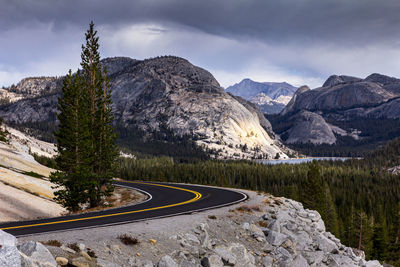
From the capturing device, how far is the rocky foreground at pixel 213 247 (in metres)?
10.4

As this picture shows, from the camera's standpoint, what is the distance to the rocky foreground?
1039cm

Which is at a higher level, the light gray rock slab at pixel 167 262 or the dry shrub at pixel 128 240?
the dry shrub at pixel 128 240

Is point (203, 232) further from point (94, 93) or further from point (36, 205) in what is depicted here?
point (36, 205)

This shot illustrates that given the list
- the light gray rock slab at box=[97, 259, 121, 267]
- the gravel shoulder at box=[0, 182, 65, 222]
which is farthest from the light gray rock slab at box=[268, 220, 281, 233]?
the gravel shoulder at box=[0, 182, 65, 222]

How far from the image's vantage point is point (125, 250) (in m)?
13.4

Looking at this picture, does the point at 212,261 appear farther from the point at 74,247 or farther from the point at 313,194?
the point at 313,194

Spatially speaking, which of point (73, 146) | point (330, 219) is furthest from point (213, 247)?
point (330, 219)

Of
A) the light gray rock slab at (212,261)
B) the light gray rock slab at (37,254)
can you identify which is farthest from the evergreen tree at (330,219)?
the light gray rock slab at (37,254)

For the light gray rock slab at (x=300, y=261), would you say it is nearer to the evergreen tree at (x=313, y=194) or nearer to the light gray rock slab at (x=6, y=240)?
the light gray rock slab at (x=6, y=240)

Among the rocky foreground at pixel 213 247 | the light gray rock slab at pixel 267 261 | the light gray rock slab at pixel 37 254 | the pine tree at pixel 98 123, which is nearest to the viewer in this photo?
the light gray rock slab at pixel 37 254

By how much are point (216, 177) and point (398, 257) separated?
211ft

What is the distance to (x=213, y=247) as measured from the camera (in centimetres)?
1683

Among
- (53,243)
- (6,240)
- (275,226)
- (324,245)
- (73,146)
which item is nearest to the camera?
(6,240)

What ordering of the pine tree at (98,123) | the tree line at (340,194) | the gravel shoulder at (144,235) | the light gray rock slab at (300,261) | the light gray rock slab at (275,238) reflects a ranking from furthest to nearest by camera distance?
1. the tree line at (340,194)
2. the pine tree at (98,123)
3. the light gray rock slab at (275,238)
4. the light gray rock slab at (300,261)
5. the gravel shoulder at (144,235)
